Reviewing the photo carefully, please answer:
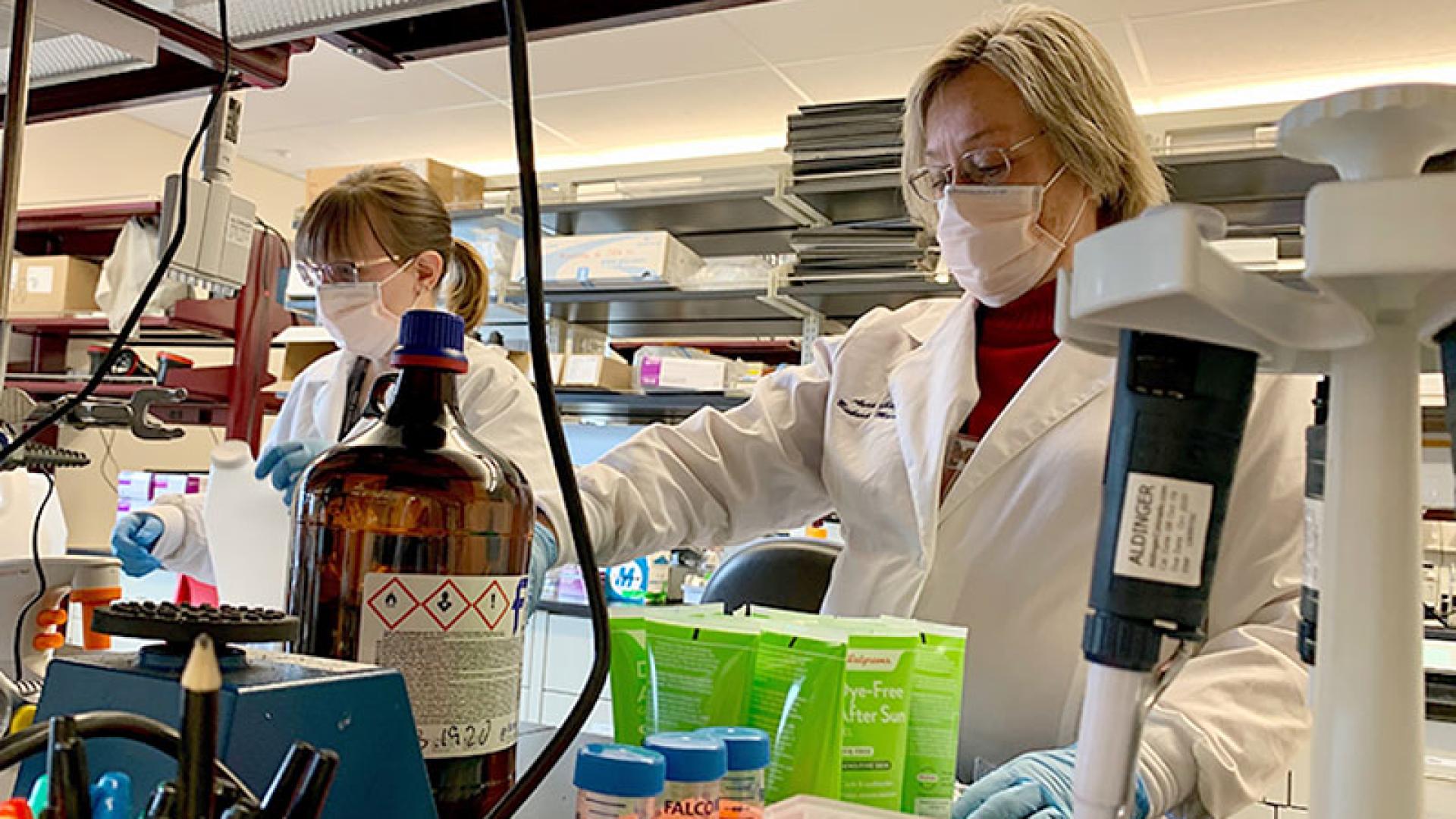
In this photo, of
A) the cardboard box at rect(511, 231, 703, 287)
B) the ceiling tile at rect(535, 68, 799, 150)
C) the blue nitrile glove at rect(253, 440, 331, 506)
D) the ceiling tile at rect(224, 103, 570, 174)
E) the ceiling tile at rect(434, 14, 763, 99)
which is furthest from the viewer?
the ceiling tile at rect(224, 103, 570, 174)

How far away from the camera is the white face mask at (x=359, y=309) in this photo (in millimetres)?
1836

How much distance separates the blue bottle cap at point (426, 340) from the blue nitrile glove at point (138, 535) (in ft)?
4.34

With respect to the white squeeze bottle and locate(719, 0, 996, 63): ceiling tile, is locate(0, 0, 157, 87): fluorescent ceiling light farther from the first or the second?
locate(719, 0, 996, 63): ceiling tile

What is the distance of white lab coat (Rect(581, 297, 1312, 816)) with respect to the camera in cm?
94

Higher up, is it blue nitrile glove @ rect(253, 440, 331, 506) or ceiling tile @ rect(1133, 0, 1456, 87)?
ceiling tile @ rect(1133, 0, 1456, 87)

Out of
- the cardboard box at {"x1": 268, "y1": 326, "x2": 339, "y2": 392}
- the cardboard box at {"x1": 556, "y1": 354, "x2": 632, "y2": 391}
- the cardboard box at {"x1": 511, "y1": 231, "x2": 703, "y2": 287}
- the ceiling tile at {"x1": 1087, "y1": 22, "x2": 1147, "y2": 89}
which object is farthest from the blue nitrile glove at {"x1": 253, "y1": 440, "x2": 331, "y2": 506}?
the ceiling tile at {"x1": 1087, "y1": 22, "x2": 1147, "y2": 89}

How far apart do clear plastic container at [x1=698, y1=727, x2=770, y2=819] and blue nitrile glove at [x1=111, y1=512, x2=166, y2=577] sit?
141cm

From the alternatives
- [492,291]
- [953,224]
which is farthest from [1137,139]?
[492,291]

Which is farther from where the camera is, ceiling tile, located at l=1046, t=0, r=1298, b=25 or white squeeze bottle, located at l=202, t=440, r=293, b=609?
ceiling tile, located at l=1046, t=0, r=1298, b=25

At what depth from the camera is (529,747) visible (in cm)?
73

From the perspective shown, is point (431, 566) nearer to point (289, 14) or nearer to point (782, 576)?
point (289, 14)

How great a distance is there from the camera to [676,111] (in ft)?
15.0

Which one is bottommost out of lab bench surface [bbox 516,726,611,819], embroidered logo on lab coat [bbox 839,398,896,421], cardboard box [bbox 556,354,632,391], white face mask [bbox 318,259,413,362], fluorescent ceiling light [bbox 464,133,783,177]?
lab bench surface [bbox 516,726,611,819]

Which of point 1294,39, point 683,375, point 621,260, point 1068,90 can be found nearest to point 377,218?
point 1068,90
